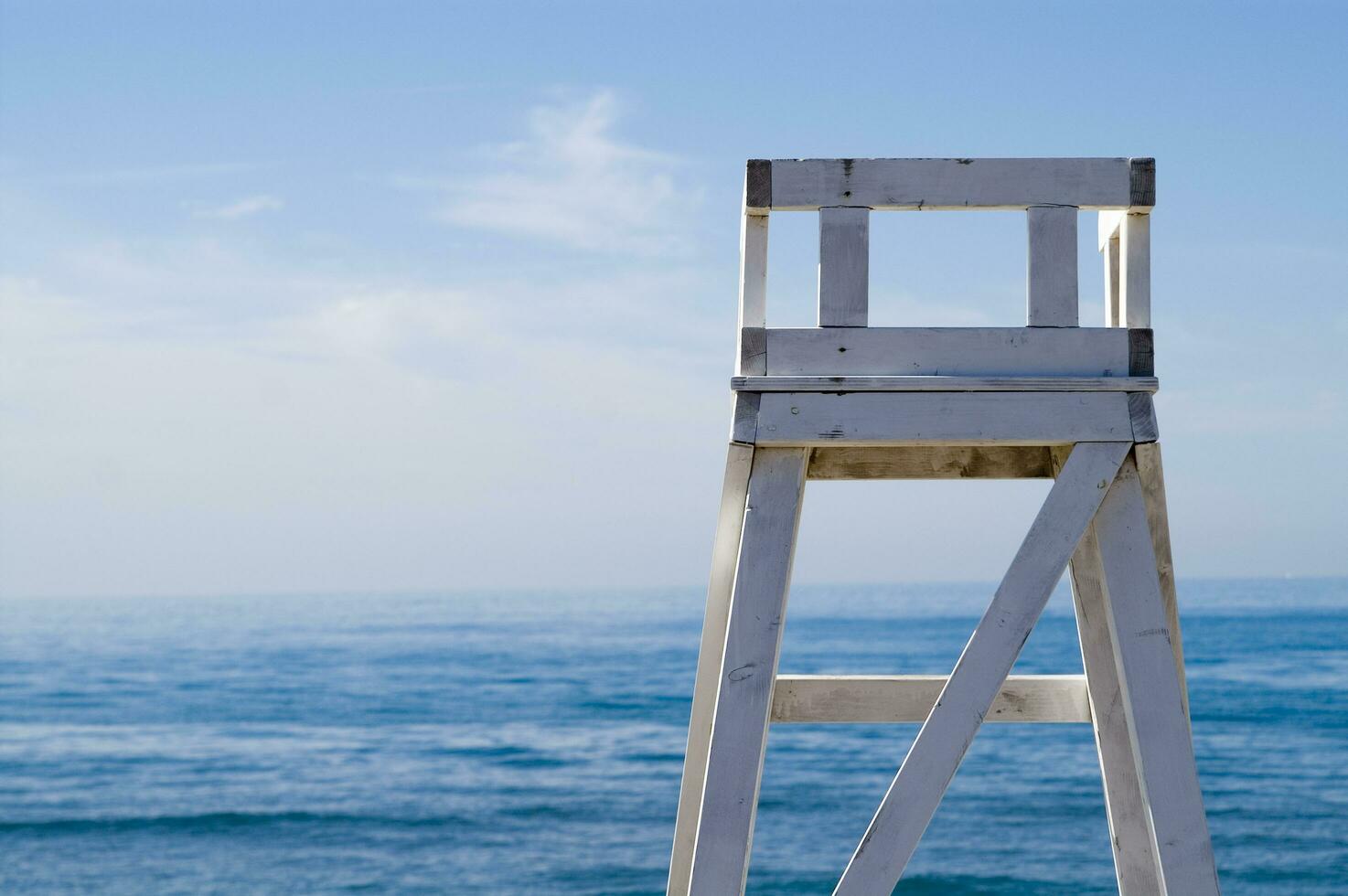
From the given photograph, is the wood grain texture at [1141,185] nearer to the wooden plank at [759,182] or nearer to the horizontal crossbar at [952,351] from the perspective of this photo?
the horizontal crossbar at [952,351]

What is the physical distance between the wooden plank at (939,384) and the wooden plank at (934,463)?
58cm

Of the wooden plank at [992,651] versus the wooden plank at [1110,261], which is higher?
the wooden plank at [1110,261]

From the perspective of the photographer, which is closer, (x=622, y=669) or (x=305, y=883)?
(x=305, y=883)

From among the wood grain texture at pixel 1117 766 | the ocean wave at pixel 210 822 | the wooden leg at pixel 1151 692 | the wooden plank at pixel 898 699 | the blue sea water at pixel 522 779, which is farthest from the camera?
the ocean wave at pixel 210 822

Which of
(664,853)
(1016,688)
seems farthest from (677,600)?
(1016,688)

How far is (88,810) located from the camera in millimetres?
20094

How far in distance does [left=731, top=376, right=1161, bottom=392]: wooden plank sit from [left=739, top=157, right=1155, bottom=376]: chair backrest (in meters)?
0.04

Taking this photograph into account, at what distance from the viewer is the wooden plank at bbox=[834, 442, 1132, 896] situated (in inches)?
120

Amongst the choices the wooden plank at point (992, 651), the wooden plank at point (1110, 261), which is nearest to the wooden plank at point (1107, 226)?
the wooden plank at point (1110, 261)

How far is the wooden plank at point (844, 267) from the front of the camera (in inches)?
123

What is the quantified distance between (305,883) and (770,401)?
14674 mm

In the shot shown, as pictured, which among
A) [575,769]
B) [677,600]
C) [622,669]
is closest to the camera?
[575,769]

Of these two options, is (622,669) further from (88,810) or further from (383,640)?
(88,810)

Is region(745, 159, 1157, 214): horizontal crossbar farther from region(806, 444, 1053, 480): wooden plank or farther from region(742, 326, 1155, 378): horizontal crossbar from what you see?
region(806, 444, 1053, 480): wooden plank
